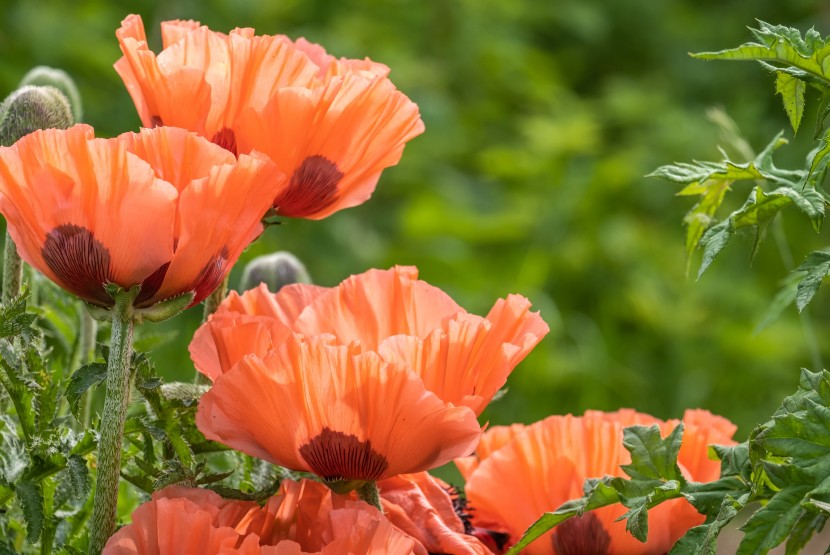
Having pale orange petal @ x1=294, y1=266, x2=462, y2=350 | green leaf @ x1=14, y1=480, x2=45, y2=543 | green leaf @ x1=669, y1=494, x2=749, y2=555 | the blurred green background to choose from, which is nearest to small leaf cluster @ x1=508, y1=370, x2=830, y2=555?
green leaf @ x1=669, y1=494, x2=749, y2=555

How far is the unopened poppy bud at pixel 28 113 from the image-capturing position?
2.49 ft

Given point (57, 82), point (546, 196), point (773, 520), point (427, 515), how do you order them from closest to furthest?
point (773, 520), point (427, 515), point (57, 82), point (546, 196)

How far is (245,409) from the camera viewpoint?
1.96ft

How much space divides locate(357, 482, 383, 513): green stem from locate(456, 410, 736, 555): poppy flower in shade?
113mm

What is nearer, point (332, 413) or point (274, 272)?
point (332, 413)

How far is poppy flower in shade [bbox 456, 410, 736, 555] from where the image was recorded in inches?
28.8

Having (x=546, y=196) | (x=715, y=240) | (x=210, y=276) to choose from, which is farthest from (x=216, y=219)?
(x=546, y=196)

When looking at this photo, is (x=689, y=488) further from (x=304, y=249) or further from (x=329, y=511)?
(x=304, y=249)

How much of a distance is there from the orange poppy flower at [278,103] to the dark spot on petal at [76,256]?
0.31 feet

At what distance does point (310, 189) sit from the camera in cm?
71

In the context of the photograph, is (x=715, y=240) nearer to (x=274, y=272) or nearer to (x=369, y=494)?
(x=369, y=494)

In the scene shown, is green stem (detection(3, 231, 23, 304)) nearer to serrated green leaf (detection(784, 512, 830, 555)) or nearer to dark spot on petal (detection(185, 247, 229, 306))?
dark spot on petal (detection(185, 247, 229, 306))

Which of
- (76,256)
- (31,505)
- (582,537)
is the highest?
(76,256)

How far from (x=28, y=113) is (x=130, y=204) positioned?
0.20 meters
